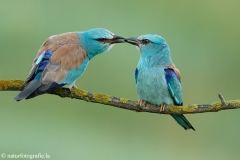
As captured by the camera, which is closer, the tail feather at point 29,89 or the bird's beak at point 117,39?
the tail feather at point 29,89

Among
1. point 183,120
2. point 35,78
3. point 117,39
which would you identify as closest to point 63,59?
point 35,78

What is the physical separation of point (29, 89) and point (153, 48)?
4.16ft

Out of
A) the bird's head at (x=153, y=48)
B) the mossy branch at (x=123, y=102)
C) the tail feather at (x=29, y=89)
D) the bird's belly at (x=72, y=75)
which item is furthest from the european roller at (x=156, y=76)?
the tail feather at (x=29, y=89)

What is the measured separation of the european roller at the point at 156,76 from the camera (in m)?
4.24

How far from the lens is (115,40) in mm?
4449

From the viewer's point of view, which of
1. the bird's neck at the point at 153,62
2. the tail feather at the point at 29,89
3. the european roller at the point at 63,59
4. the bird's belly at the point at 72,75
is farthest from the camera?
the bird's neck at the point at 153,62

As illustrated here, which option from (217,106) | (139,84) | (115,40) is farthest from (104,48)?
(217,106)

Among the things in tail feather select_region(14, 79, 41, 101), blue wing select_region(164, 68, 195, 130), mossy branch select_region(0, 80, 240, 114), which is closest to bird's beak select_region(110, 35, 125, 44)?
blue wing select_region(164, 68, 195, 130)

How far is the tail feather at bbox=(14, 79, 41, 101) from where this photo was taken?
11.8ft

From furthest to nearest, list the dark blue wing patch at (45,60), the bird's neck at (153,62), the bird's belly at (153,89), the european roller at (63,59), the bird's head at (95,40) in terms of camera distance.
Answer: the bird's head at (95,40)
the bird's neck at (153,62)
the bird's belly at (153,89)
the dark blue wing patch at (45,60)
the european roller at (63,59)

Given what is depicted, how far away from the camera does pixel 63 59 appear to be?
4.20m

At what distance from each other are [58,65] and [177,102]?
1142 mm

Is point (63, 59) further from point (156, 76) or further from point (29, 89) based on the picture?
point (156, 76)

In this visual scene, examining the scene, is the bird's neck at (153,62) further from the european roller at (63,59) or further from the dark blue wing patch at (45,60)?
the dark blue wing patch at (45,60)
